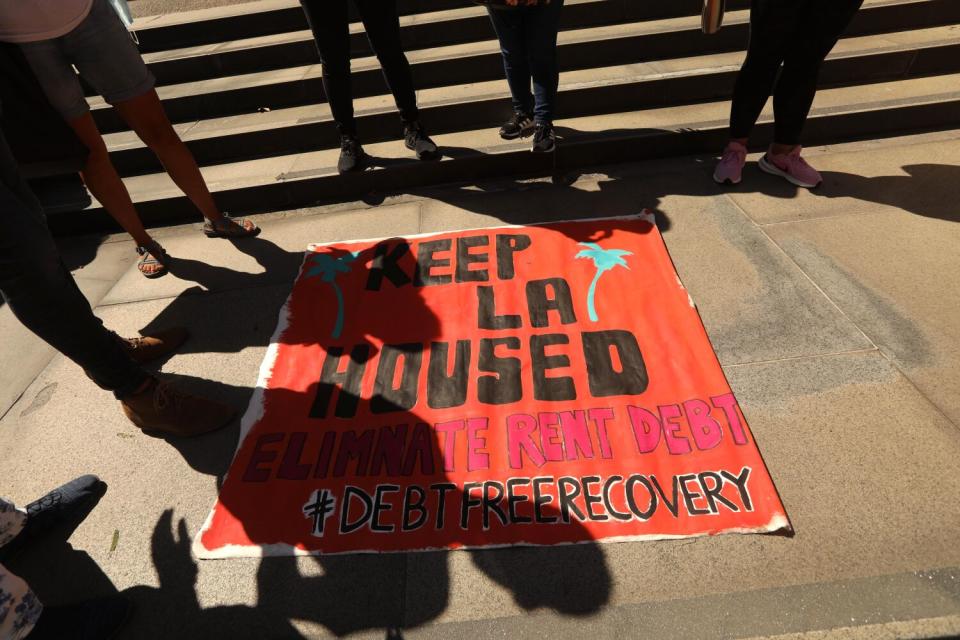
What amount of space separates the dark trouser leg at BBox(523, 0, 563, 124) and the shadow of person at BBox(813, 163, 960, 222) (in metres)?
1.72

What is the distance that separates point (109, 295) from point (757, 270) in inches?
143

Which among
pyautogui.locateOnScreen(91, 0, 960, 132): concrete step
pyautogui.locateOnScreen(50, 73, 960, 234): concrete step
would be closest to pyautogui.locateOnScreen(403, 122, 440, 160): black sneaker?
pyautogui.locateOnScreen(50, 73, 960, 234): concrete step

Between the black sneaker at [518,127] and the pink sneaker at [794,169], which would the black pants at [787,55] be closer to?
the pink sneaker at [794,169]

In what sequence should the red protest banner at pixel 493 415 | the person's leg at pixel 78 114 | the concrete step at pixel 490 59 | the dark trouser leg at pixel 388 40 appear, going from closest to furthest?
the red protest banner at pixel 493 415, the person's leg at pixel 78 114, the dark trouser leg at pixel 388 40, the concrete step at pixel 490 59

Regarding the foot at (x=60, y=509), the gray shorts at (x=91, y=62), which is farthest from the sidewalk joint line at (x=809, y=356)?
the gray shorts at (x=91, y=62)

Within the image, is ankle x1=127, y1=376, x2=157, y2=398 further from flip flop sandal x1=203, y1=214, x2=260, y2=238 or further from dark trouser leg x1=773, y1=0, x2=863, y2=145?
dark trouser leg x1=773, y1=0, x2=863, y2=145

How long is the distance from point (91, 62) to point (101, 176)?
561 mm

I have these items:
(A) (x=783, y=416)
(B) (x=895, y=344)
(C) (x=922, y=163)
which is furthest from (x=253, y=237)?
(C) (x=922, y=163)

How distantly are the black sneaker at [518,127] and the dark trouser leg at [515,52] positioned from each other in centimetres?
4

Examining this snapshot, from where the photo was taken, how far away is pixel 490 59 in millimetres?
4281

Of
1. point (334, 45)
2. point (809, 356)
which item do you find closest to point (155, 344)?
point (334, 45)

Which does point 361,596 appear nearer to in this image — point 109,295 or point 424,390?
point 424,390

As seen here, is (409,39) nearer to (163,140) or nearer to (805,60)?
(163,140)

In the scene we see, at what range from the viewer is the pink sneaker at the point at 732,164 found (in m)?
3.21
